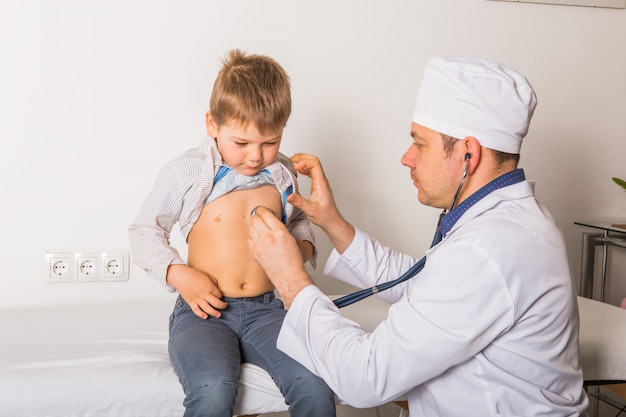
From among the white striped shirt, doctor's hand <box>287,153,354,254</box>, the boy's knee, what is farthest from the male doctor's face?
the boy's knee

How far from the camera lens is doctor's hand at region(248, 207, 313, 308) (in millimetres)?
1394

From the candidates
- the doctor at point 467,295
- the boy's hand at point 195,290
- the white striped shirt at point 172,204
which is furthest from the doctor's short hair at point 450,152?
the boy's hand at point 195,290

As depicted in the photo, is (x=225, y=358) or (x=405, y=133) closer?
(x=225, y=358)

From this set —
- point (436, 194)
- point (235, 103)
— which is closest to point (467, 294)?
point (436, 194)

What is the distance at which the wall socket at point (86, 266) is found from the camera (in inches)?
84.9

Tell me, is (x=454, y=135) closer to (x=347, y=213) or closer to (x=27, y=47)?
(x=347, y=213)

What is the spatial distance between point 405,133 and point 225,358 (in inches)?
49.1

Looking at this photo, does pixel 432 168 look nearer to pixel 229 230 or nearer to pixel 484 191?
pixel 484 191

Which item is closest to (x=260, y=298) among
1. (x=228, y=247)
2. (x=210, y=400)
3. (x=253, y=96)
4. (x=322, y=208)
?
(x=228, y=247)

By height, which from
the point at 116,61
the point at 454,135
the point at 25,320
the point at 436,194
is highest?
the point at 116,61

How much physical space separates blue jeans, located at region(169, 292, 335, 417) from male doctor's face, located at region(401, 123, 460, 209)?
44 centimetres

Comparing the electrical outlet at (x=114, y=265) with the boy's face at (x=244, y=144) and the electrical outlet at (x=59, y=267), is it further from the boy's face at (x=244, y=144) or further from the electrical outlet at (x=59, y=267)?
the boy's face at (x=244, y=144)

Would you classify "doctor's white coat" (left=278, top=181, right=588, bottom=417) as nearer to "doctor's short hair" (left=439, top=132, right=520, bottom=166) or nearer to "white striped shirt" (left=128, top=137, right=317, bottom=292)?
"doctor's short hair" (left=439, top=132, right=520, bottom=166)

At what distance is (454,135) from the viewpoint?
136cm
